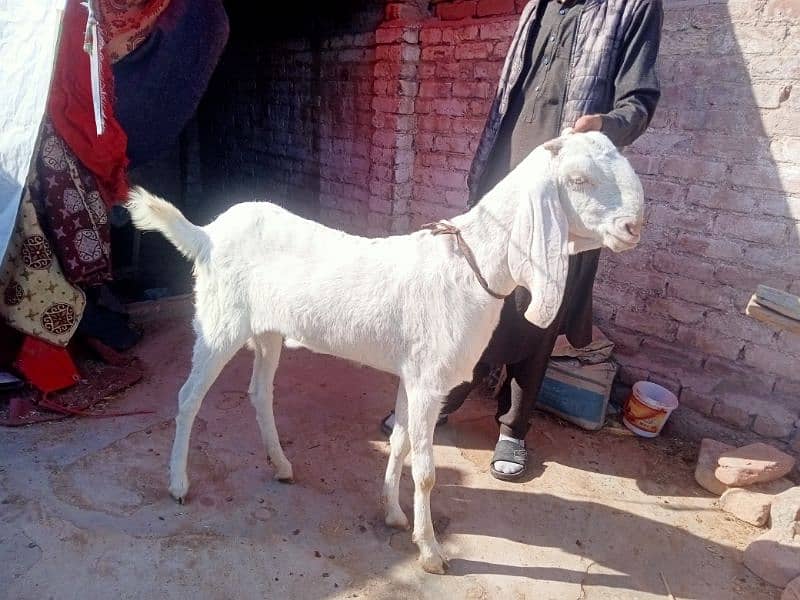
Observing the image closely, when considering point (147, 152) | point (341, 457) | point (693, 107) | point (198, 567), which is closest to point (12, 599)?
point (198, 567)

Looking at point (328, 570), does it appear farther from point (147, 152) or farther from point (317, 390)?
point (147, 152)

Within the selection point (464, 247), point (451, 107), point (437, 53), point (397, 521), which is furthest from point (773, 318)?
point (437, 53)

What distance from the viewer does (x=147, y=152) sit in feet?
11.5

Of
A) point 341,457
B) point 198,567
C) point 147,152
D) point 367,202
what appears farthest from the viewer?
point 367,202

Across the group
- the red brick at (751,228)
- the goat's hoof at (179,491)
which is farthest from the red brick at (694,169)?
the goat's hoof at (179,491)

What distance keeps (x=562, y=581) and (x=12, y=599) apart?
6.55 ft

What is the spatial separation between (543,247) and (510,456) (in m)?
1.53

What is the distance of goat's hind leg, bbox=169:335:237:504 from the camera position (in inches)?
91.8

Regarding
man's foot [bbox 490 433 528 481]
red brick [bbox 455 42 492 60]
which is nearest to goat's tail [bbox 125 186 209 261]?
man's foot [bbox 490 433 528 481]

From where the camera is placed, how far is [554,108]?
98.5 inches

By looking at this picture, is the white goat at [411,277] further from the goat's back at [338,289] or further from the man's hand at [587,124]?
the man's hand at [587,124]

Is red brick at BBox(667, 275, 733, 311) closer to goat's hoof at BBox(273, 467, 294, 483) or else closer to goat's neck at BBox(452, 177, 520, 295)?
goat's neck at BBox(452, 177, 520, 295)

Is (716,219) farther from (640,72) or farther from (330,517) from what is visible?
(330,517)

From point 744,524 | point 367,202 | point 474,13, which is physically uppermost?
point 474,13
